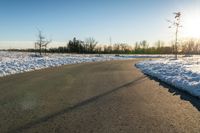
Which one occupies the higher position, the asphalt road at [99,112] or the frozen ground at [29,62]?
the asphalt road at [99,112]

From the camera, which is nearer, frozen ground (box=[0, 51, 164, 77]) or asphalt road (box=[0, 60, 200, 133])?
asphalt road (box=[0, 60, 200, 133])

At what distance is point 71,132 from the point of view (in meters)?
5.37

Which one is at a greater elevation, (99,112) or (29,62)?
(99,112)

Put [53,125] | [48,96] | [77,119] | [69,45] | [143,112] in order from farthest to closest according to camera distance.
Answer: [69,45] → [48,96] → [143,112] → [77,119] → [53,125]

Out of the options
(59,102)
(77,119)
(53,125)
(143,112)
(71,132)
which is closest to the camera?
(71,132)

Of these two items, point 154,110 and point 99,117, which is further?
point 154,110

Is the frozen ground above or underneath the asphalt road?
underneath

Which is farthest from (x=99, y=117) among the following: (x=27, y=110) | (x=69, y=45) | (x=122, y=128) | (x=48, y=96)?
(x=69, y=45)

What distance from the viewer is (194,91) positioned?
32.7ft

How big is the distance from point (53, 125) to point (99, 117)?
1.19 m

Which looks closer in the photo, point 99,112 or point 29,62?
point 99,112

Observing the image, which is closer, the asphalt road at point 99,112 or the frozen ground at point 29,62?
the asphalt road at point 99,112

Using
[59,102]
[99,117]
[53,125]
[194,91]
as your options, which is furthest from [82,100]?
[194,91]

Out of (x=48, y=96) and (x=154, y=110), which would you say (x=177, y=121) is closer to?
(x=154, y=110)
